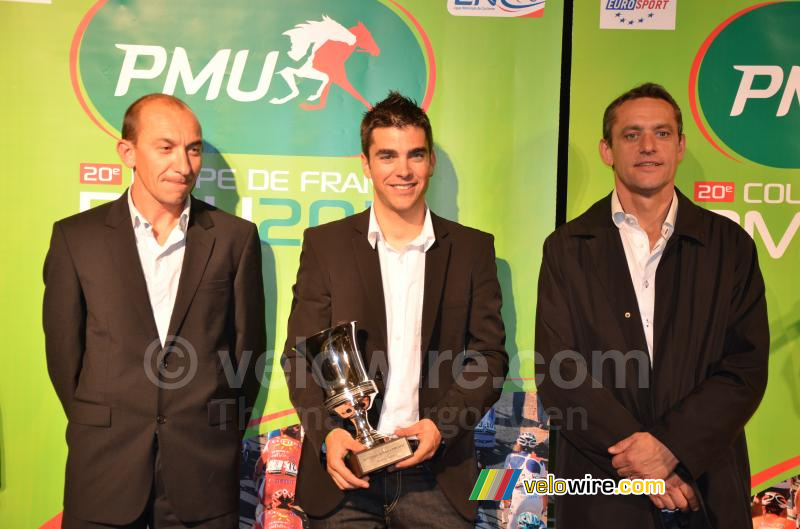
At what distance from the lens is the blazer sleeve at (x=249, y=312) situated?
11.3 ft

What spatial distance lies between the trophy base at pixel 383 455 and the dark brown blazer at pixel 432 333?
231 millimetres

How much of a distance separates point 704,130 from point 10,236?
3.47 metres

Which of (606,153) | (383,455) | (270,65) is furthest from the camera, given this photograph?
(270,65)

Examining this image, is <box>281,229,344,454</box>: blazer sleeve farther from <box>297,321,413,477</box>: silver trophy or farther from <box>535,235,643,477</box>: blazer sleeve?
<box>535,235,643,477</box>: blazer sleeve

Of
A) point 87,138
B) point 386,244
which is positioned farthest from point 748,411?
point 87,138

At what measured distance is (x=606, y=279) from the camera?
3.34 meters

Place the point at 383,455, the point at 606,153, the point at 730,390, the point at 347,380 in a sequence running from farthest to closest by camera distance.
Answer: the point at 606,153
the point at 730,390
the point at 347,380
the point at 383,455

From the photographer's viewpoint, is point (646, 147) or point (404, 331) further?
point (646, 147)

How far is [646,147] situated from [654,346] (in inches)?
34.4

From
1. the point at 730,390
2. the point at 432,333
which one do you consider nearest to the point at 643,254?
the point at 730,390

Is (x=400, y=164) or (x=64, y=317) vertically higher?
(x=400, y=164)

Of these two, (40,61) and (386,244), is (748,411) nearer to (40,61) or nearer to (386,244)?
(386,244)

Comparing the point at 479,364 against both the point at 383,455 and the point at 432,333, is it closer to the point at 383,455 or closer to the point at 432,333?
the point at 432,333

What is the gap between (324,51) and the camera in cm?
388
